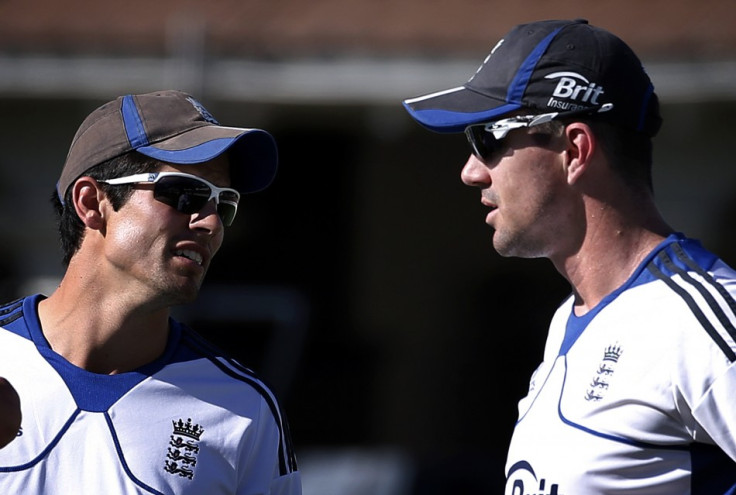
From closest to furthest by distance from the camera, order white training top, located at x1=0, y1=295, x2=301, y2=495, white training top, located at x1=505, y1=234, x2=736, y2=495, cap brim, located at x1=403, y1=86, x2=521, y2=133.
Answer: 1. white training top, located at x1=505, y1=234, x2=736, y2=495
2. white training top, located at x1=0, y1=295, x2=301, y2=495
3. cap brim, located at x1=403, y1=86, x2=521, y2=133

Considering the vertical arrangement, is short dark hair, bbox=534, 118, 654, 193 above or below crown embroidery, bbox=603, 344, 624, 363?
above

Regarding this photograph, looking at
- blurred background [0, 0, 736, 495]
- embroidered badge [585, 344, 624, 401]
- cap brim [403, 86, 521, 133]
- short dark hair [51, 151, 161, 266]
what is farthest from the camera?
blurred background [0, 0, 736, 495]

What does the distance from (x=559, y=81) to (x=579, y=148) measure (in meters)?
0.17

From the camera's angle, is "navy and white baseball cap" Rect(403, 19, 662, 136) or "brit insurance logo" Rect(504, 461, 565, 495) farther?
"navy and white baseball cap" Rect(403, 19, 662, 136)

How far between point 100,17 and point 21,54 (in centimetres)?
73

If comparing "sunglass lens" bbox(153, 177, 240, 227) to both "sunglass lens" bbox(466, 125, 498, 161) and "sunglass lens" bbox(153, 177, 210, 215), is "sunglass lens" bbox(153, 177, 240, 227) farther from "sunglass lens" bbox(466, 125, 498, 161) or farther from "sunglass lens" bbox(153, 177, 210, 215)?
"sunglass lens" bbox(466, 125, 498, 161)

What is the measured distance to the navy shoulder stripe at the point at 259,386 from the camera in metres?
2.69

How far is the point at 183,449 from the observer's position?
8.43ft

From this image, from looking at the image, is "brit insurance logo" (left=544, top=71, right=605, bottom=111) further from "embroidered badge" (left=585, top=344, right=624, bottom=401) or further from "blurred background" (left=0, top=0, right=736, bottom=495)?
"blurred background" (left=0, top=0, right=736, bottom=495)

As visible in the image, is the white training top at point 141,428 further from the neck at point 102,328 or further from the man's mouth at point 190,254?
the man's mouth at point 190,254

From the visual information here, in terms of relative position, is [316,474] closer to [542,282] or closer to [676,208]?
[542,282]

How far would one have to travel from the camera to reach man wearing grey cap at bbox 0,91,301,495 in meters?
2.52

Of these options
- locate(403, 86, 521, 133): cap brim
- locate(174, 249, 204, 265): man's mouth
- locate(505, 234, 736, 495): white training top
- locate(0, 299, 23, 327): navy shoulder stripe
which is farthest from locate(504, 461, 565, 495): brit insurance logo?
locate(0, 299, 23, 327): navy shoulder stripe

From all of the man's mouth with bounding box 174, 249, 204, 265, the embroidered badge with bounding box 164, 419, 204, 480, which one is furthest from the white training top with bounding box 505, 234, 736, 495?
the man's mouth with bounding box 174, 249, 204, 265
